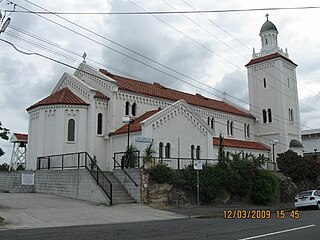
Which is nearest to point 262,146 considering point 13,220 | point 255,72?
point 255,72

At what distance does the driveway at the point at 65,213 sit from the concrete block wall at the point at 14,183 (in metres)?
7.26

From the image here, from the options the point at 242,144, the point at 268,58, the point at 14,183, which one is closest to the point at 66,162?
the point at 14,183

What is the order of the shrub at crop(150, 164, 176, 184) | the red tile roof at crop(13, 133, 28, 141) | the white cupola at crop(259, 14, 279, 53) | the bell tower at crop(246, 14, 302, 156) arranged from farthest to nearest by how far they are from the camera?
the white cupola at crop(259, 14, 279, 53), the bell tower at crop(246, 14, 302, 156), the red tile roof at crop(13, 133, 28, 141), the shrub at crop(150, 164, 176, 184)

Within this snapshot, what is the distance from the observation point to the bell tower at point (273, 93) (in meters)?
53.8

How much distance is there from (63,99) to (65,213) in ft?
58.7

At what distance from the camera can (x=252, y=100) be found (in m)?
57.1

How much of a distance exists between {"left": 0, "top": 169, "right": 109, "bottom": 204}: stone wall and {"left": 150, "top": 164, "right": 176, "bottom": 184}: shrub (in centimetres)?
338

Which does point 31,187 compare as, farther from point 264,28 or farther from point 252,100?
point 264,28

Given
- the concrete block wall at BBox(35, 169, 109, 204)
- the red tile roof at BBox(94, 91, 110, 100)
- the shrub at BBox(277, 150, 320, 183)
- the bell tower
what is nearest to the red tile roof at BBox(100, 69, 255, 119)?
the red tile roof at BBox(94, 91, 110, 100)

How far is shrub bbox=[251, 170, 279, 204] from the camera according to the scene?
27.9m

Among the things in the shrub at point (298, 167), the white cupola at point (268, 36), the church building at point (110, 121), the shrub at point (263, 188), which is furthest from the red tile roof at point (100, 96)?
the white cupola at point (268, 36)

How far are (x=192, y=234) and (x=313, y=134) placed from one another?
84.3 meters

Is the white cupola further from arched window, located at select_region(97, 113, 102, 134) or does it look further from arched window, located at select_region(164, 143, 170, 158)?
arched window, located at select_region(97, 113, 102, 134)

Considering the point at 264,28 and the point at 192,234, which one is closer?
the point at 192,234
